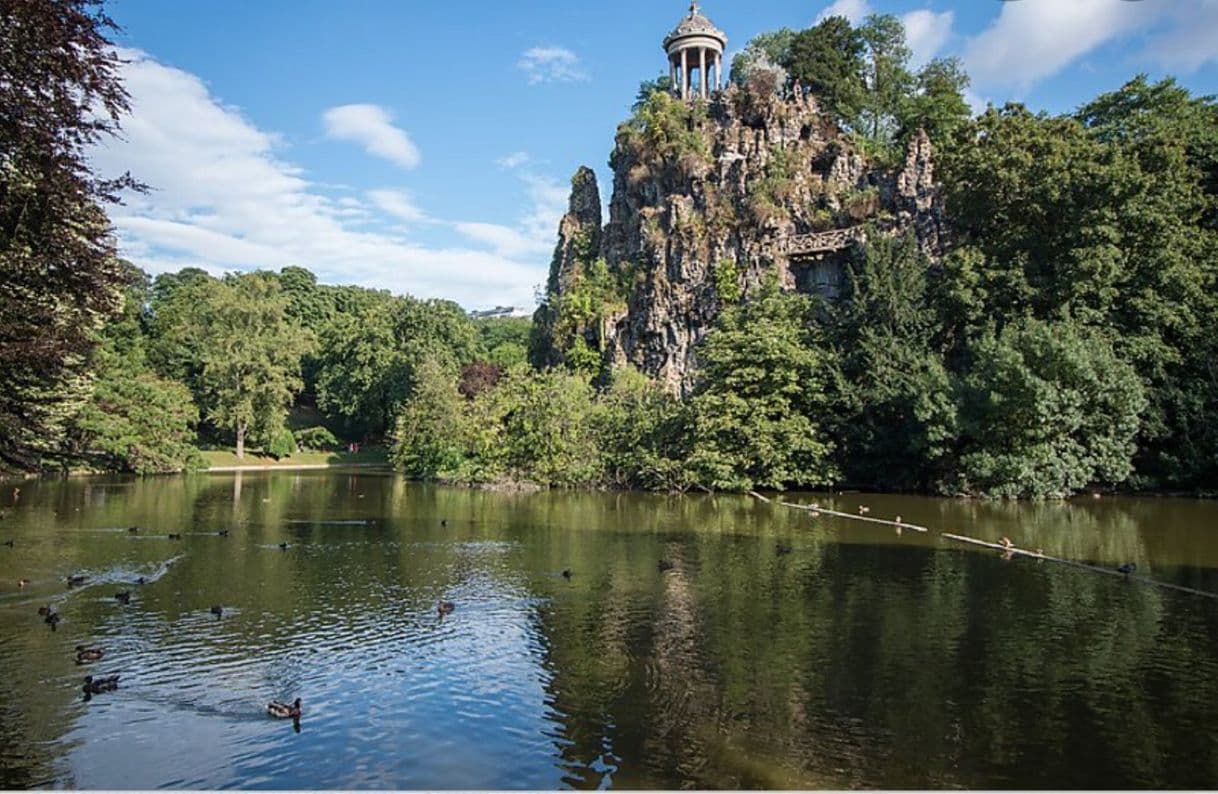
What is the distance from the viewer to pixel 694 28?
6462cm

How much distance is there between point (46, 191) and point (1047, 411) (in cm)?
3421

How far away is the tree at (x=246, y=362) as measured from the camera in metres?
62.4

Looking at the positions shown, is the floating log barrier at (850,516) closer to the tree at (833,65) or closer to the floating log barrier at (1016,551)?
the floating log barrier at (1016,551)

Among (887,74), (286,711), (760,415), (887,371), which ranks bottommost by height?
(286,711)

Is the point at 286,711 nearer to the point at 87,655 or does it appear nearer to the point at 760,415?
the point at 87,655

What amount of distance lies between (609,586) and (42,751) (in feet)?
36.9

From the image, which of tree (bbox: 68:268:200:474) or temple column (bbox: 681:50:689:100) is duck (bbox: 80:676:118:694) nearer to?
tree (bbox: 68:268:200:474)

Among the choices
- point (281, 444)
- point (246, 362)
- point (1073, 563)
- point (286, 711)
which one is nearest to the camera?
point (286, 711)

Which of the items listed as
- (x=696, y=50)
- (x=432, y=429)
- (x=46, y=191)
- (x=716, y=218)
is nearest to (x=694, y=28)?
(x=696, y=50)

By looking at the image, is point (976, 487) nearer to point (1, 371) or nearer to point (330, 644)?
point (330, 644)

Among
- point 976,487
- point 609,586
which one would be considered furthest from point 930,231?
point 609,586

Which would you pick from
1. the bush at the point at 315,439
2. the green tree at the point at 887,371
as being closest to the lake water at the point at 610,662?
the green tree at the point at 887,371

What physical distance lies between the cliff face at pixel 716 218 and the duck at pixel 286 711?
4323 cm

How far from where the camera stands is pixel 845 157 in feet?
179
